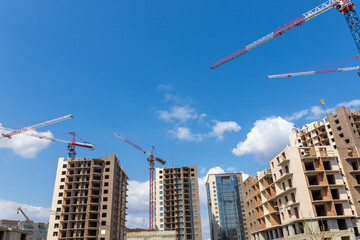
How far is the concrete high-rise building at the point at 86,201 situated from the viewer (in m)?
101

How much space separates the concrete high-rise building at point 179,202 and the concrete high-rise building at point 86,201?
23.3 meters

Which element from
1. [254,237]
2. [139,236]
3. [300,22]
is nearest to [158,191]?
[254,237]

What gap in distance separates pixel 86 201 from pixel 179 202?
4357cm

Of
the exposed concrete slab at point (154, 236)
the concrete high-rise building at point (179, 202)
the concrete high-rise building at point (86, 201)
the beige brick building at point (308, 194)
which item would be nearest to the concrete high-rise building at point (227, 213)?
the concrete high-rise building at point (179, 202)

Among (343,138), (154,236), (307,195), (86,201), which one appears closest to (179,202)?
(86,201)

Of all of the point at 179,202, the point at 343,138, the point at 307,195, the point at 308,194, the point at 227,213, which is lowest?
the point at 307,195

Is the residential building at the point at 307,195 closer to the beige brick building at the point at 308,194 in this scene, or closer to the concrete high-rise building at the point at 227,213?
the beige brick building at the point at 308,194

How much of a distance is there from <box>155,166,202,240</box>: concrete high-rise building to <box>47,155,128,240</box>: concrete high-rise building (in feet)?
76.5

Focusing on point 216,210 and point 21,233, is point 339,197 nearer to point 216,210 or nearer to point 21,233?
point 21,233

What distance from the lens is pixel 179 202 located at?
131625 mm

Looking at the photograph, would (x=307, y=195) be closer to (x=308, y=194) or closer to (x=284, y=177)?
(x=308, y=194)

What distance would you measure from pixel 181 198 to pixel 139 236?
62311mm

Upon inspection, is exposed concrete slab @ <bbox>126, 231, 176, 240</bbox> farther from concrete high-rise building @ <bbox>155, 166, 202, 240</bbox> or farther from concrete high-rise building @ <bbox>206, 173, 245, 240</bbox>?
concrete high-rise building @ <bbox>206, 173, 245, 240</bbox>

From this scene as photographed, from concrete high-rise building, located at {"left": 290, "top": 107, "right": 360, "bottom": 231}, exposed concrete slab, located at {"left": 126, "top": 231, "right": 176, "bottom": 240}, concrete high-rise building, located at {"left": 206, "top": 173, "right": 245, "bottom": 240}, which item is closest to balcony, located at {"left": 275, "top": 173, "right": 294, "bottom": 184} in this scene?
concrete high-rise building, located at {"left": 290, "top": 107, "right": 360, "bottom": 231}
